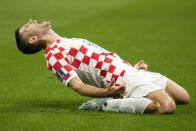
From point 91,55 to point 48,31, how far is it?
60 centimetres

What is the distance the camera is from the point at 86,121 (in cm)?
559

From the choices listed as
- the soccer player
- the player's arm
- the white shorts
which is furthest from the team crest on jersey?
the white shorts

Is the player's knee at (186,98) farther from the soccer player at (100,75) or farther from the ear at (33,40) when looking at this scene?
the ear at (33,40)

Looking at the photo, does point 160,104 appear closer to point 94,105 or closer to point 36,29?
point 94,105

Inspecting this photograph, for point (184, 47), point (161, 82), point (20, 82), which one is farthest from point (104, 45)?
point (161, 82)

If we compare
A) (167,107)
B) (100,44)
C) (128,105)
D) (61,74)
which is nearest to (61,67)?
(61,74)

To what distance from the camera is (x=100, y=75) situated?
618 centimetres

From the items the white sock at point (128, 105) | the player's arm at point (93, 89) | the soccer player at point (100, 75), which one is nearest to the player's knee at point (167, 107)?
the soccer player at point (100, 75)

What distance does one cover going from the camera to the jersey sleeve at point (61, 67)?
5.90 meters

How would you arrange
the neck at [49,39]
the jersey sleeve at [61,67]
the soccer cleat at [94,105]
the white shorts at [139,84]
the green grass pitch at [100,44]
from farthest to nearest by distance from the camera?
the neck at [49,39] → the soccer cleat at [94,105] → the white shorts at [139,84] → the jersey sleeve at [61,67] → the green grass pitch at [100,44]

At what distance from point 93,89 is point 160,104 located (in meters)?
0.75

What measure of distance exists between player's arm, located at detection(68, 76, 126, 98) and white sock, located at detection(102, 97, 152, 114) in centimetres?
14

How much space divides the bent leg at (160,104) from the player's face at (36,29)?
1.44 m

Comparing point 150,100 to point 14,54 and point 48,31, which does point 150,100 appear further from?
point 14,54
